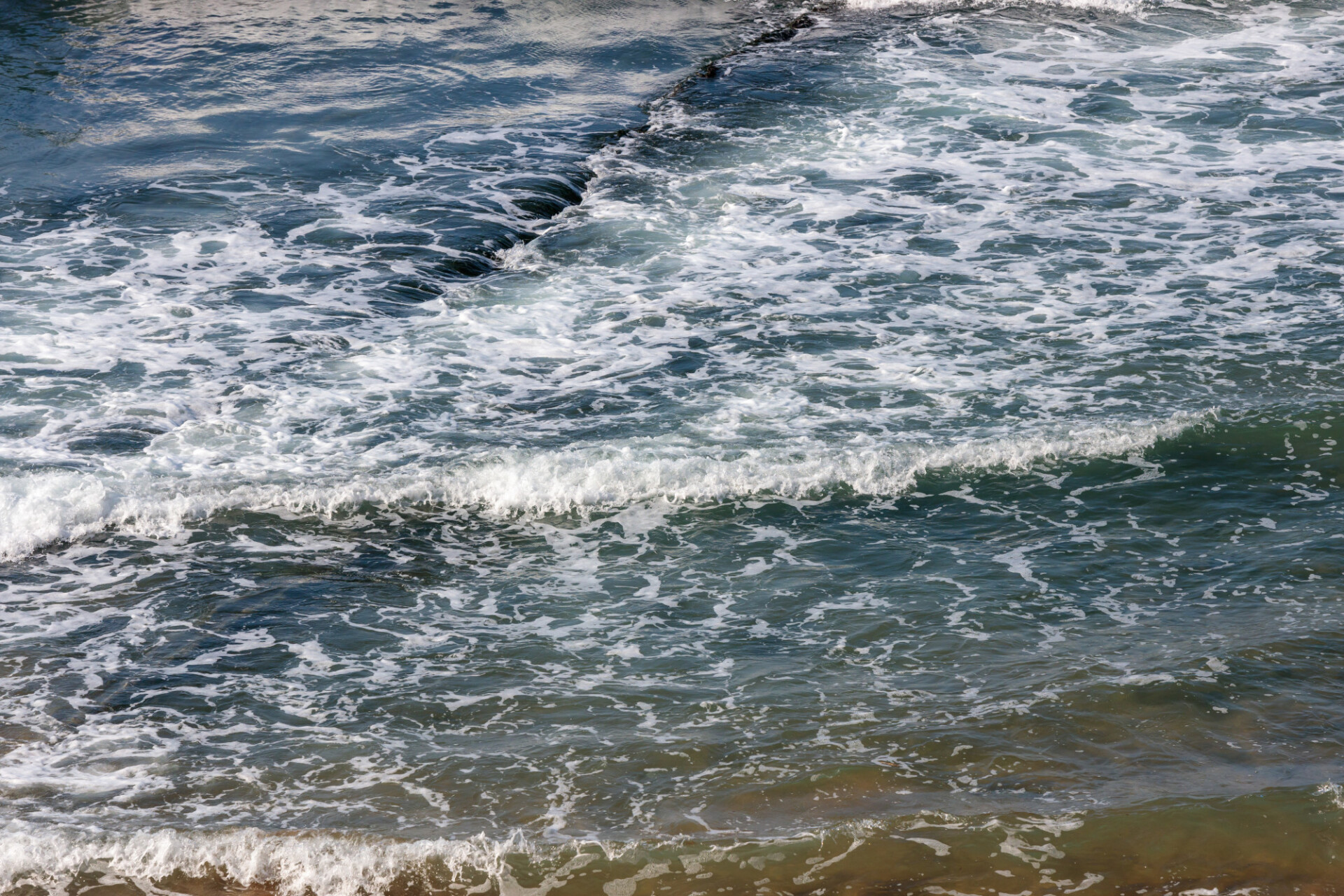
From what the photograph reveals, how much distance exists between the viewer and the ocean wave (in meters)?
7.78

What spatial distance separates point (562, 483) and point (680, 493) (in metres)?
0.84

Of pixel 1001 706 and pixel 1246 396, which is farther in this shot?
pixel 1246 396

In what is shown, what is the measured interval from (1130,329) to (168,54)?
15764mm

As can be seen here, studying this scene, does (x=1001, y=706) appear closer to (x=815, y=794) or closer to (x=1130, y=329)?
(x=815, y=794)

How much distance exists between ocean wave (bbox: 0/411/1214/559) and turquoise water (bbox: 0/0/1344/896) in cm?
4

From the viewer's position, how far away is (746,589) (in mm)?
6941

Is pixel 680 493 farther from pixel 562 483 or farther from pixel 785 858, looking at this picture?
pixel 785 858

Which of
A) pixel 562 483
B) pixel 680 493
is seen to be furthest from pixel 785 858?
pixel 562 483

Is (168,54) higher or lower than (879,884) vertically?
higher

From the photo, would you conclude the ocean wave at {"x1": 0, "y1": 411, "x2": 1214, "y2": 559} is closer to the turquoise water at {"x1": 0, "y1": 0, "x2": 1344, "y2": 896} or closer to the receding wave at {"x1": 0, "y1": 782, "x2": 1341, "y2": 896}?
the turquoise water at {"x1": 0, "y1": 0, "x2": 1344, "y2": 896}

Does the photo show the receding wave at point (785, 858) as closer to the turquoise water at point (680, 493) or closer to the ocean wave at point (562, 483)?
the turquoise water at point (680, 493)

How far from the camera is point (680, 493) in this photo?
792cm

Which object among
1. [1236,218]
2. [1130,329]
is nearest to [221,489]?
[1130,329]

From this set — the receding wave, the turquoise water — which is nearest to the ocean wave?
the turquoise water
